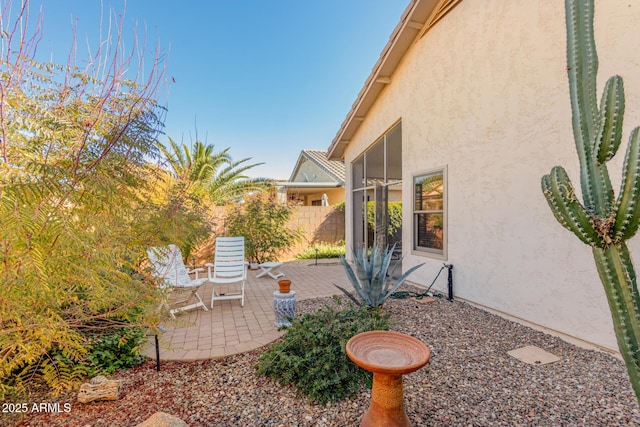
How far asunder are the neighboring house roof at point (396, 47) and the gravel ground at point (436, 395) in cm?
527

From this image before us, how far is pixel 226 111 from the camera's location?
31.0 ft

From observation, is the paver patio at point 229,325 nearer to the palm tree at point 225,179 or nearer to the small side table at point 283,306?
the small side table at point 283,306

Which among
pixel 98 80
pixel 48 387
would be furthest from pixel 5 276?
pixel 48 387

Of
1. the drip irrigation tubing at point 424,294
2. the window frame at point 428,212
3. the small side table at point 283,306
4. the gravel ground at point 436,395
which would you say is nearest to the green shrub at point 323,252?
the window frame at point 428,212

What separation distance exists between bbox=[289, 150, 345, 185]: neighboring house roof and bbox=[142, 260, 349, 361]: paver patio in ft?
26.6

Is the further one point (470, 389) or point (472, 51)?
point (472, 51)

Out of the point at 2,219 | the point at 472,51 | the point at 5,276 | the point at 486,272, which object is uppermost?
the point at 472,51

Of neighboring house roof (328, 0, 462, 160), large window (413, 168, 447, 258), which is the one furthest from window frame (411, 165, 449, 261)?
neighboring house roof (328, 0, 462, 160)

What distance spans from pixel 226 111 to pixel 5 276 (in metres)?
8.70

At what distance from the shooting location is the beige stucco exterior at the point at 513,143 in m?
3.10

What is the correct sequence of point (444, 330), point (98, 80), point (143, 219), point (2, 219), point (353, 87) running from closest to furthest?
1. point (2, 219)
2. point (98, 80)
3. point (143, 219)
4. point (444, 330)
5. point (353, 87)

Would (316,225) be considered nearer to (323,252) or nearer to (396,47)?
(323,252)

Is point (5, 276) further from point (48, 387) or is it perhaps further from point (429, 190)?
point (429, 190)

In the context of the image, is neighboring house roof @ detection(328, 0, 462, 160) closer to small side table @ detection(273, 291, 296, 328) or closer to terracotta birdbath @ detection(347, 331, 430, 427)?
small side table @ detection(273, 291, 296, 328)
